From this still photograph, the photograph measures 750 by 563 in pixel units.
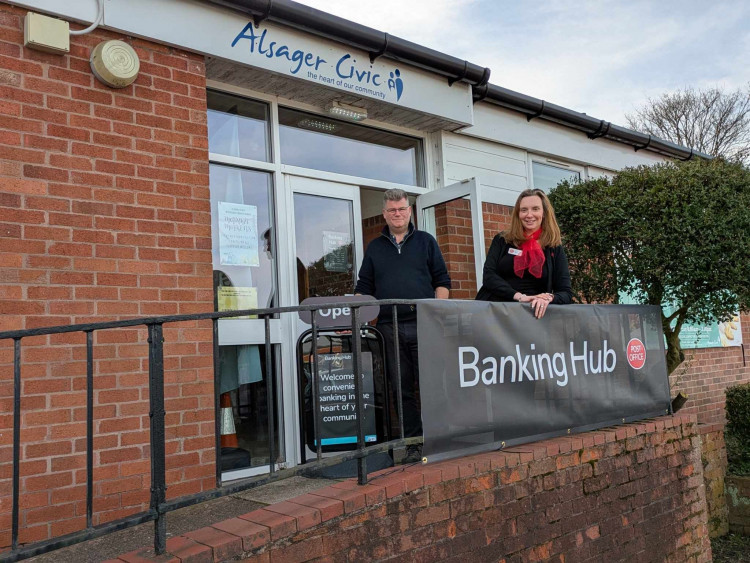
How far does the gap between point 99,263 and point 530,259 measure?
2632 millimetres

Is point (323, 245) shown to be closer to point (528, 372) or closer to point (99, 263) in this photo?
Answer: point (99, 263)

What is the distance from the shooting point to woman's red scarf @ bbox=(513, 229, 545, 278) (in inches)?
170

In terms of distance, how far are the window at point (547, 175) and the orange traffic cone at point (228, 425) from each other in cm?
422

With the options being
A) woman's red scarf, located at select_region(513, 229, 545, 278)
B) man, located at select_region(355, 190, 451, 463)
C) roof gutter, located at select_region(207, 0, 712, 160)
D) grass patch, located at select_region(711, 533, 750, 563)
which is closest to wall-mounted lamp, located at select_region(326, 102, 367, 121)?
roof gutter, located at select_region(207, 0, 712, 160)

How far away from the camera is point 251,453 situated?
4664 mm

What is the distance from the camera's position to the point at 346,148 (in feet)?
19.2

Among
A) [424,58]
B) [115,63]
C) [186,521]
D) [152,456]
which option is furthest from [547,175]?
[152,456]

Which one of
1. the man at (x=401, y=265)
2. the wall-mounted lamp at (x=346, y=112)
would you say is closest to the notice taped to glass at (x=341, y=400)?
the man at (x=401, y=265)

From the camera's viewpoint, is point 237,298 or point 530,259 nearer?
point 530,259

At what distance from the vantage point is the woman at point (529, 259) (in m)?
4.34

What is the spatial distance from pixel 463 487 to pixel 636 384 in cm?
204

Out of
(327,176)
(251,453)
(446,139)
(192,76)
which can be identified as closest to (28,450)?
(251,453)

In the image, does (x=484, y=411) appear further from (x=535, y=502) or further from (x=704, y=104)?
(x=704, y=104)

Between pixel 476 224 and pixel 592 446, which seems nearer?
pixel 592 446
